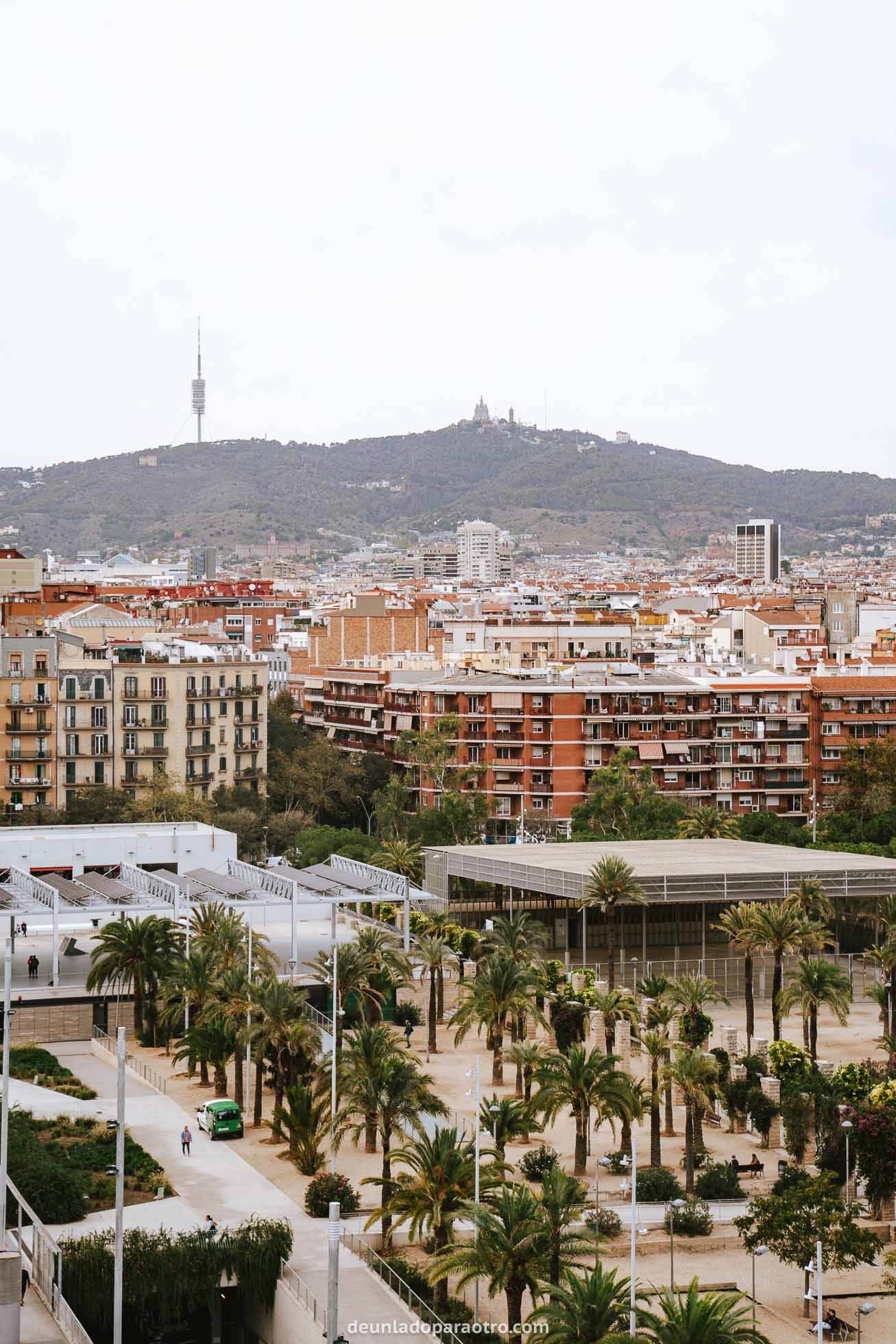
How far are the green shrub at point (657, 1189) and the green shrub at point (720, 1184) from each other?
544mm

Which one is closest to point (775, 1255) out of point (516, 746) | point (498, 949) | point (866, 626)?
point (498, 949)

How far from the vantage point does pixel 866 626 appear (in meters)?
152

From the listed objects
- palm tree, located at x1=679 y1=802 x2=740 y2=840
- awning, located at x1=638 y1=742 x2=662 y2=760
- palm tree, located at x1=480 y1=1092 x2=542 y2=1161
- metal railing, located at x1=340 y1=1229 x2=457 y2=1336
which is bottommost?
metal railing, located at x1=340 y1=1229 x2=457 y2=1336

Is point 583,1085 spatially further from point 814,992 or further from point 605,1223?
point 814,992

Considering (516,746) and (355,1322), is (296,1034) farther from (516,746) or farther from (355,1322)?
(516,746)

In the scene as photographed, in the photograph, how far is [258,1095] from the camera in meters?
42.8

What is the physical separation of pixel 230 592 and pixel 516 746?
96635mm

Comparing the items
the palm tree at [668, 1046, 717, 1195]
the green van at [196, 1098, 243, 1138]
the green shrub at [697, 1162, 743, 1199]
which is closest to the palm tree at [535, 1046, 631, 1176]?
the palm tree at [668, 1046, 717, 1195]

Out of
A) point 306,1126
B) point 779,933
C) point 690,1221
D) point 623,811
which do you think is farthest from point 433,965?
point 623,811

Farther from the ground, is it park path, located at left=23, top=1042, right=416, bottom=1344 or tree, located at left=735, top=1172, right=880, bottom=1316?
tree, located at left=735, top=1172, right=880, bottom=1316

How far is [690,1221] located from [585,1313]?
1031cm

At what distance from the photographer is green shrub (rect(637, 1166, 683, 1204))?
37.2 m

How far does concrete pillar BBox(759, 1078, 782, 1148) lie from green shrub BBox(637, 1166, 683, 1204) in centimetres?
576

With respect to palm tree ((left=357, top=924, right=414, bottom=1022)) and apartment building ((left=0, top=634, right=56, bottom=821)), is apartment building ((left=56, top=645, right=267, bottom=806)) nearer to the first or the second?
apartment building ((left=0, top=634, right=56, bottom=821))
